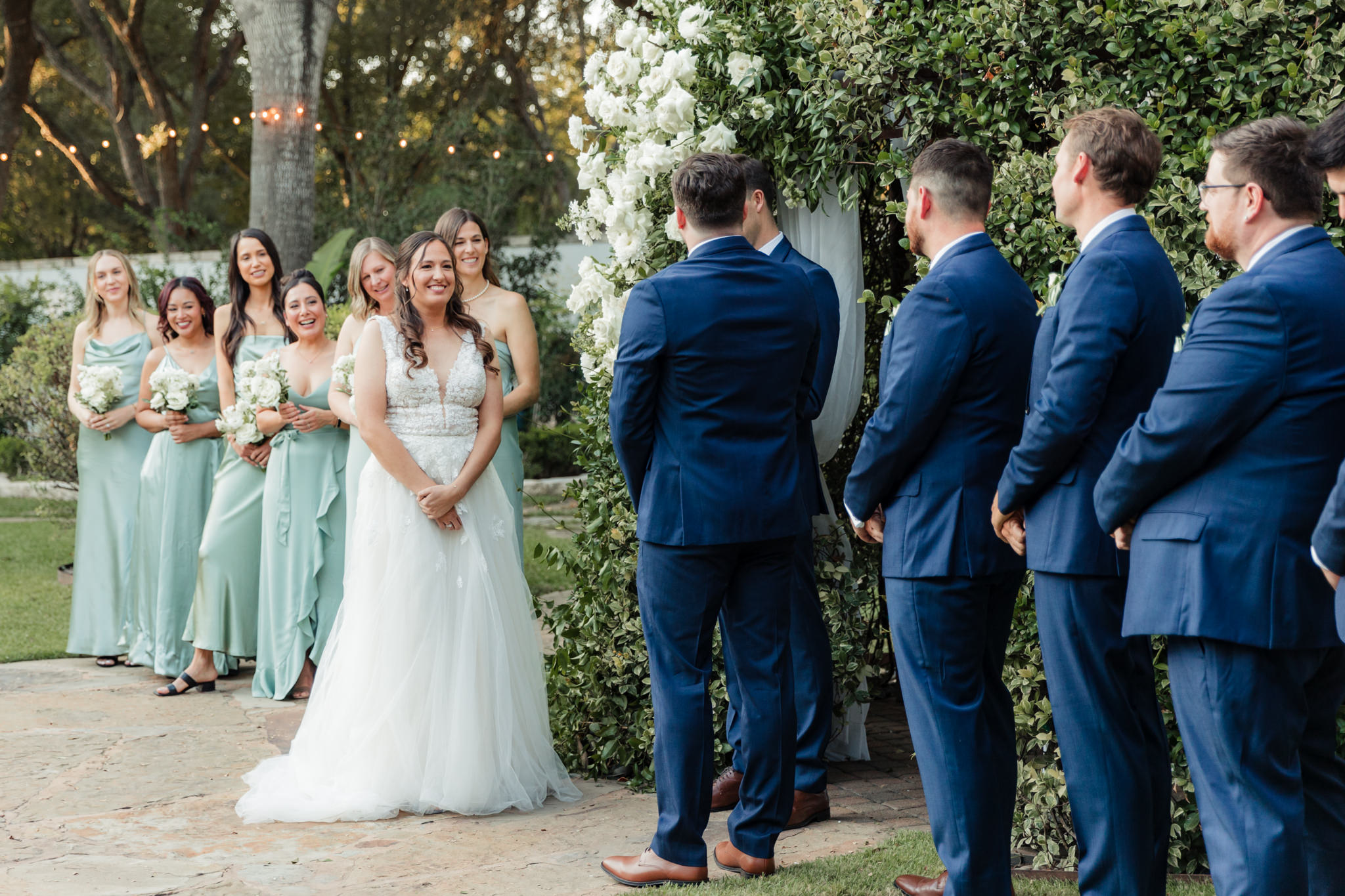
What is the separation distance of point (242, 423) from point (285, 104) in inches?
258

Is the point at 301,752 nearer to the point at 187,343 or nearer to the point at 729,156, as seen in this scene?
the point at 729,156

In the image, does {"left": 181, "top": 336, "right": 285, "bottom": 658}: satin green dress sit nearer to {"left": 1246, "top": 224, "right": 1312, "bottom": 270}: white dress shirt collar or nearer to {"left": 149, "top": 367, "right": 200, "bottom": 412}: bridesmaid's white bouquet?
{"left": 149, "top": 367, "right": 200, "bottom": 412}: bridesmaid's white bouquet

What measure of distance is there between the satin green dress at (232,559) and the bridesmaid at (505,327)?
172 cm

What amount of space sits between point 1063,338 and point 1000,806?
1351 mm

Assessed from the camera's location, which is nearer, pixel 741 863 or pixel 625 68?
pixel 741 863

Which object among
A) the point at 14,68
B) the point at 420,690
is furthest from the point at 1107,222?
the point at 14,68

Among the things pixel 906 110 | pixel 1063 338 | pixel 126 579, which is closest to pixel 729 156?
pixel 906 110

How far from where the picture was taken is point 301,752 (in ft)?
16.7

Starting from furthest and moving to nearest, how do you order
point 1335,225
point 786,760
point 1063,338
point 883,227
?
1. point 883,227
2. point 786,760
3. point 1335,225
4. point 1063,338

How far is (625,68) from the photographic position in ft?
16.1

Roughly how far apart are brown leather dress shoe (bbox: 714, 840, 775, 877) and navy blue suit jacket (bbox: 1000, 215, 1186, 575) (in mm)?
1486

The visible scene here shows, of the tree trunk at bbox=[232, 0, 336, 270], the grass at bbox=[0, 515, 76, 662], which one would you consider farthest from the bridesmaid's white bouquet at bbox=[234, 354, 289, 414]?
the tree trunk at bbox=[232, 0, 336, 270]

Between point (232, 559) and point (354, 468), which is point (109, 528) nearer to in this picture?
point (232, 559)

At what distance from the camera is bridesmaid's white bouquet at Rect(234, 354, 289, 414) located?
6809 mm
